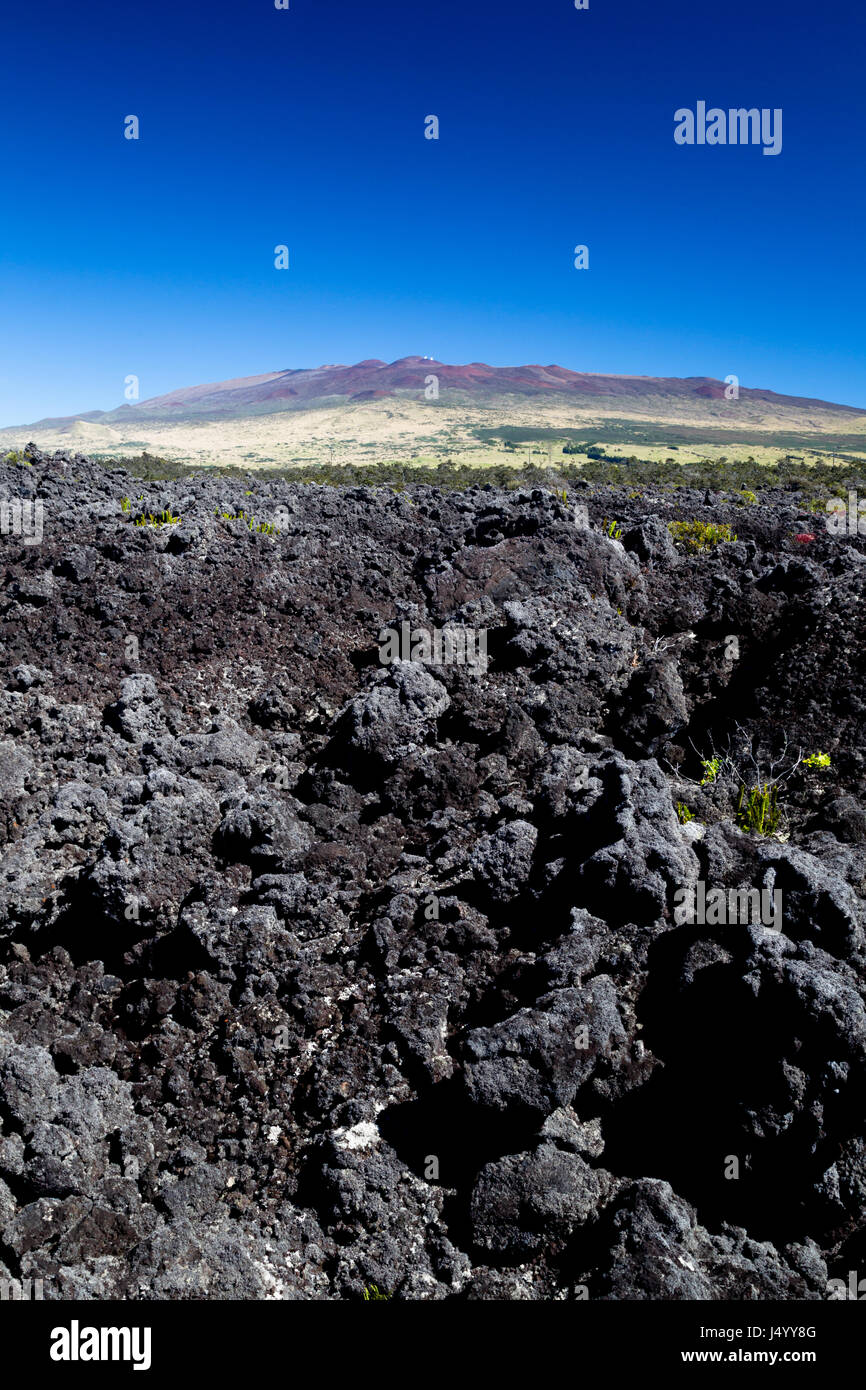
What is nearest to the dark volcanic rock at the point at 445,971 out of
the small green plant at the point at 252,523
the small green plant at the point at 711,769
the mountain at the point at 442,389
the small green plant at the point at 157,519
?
the small green plant at the point at 711,769

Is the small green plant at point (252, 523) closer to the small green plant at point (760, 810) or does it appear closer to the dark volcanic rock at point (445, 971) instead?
Result: the dark volcanic rock at point (445, 971)

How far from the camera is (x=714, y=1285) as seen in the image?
237cm

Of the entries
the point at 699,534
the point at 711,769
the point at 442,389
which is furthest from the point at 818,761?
the point at 442,389

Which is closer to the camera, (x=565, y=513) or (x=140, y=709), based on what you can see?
(x=140, y=709)

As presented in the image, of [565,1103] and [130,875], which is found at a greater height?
[130,875]

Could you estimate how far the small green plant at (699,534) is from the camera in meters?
10.5

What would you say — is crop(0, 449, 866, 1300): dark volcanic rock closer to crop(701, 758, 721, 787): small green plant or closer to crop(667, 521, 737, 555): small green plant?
crop(701, 758, 721, 787): small green plant

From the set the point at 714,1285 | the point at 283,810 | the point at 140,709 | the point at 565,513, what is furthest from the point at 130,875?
the point at 565,513

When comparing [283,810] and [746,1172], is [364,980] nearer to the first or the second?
[283,810]

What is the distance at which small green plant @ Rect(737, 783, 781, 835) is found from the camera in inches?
157

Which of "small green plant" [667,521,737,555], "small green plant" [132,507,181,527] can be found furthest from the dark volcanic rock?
"small green plant" [667,521,737,555]

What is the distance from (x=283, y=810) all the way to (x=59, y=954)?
4.23ft

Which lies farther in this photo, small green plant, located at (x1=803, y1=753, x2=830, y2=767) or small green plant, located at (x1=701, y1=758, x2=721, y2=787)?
small green plant, located at (x1=701, y1=758, x2=721, y2=787)

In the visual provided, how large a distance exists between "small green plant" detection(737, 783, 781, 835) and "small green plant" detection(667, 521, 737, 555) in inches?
250
